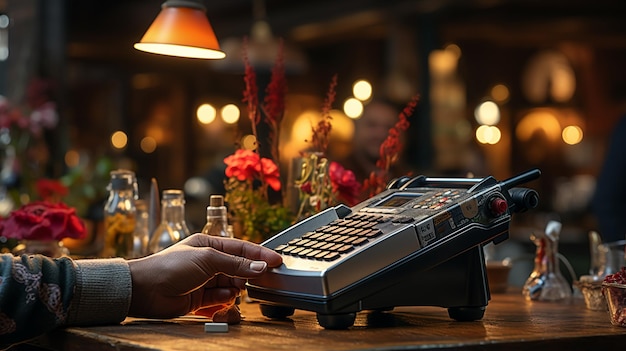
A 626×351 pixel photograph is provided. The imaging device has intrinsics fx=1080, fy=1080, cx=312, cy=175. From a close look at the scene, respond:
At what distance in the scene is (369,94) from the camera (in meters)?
10.2

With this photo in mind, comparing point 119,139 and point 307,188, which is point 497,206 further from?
point 119,139

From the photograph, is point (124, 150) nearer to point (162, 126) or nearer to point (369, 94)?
point (162, 126)

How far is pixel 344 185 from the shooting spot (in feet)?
7.87

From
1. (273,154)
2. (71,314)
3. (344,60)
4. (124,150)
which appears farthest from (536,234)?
(124,150)

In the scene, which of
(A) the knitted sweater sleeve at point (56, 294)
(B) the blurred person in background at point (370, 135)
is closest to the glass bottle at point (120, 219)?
(A) the knitted sweater sleeve at point (56, 294)

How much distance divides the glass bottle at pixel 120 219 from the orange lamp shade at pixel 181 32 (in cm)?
34

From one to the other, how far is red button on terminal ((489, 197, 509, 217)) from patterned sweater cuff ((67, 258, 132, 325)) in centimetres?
60

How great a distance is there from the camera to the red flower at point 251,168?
91.4 inches

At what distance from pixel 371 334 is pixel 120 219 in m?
1.19

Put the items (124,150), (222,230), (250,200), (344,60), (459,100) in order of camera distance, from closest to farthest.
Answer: (222,230), (250,200), (459,100), (344,60), (124,150)

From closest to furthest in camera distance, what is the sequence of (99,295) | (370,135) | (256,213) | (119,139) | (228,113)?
(99,295) → (256,213) → (370,135) → (228,113) → (119,139)

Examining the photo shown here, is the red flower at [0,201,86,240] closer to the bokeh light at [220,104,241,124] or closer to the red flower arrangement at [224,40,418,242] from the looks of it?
the red flower arrangement at [224,40,418,242]

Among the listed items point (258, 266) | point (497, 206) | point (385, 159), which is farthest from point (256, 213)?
point (497, 206)

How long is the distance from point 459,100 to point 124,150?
198 inches
